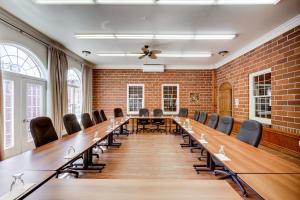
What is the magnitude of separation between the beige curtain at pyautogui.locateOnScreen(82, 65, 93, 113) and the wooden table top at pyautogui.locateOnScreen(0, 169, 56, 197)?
6192 millimetres

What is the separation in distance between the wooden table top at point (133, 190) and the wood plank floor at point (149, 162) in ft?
5.23

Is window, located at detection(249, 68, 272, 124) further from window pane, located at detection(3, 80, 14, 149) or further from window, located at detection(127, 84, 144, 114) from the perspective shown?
window pane, located at detection(3, 80, 14, 149)

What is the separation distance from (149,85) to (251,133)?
6.26 metres

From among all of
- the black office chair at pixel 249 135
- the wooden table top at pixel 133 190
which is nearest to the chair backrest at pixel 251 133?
the black office chair at pixel 249 135

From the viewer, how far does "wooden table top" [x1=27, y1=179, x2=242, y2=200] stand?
1194mm

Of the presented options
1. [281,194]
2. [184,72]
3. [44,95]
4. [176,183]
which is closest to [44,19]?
[44,95]

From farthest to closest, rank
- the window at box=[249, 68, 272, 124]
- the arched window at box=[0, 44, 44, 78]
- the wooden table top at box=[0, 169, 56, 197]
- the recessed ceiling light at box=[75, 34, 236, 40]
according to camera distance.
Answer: the window at box=[249, 68, 272, 124]
the recessed ceiling light at box=[75, 34, 236, 40]
the arched window at box=[0, 44, 44, 78]
the wooden table top at box=[0, 169, 56, 197]

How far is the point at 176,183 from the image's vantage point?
139 cm

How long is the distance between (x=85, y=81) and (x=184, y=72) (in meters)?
4.37

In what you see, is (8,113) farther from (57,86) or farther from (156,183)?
(156,183)

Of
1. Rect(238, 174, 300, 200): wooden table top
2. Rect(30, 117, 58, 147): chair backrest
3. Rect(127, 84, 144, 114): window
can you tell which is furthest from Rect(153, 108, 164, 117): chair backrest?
Rect(238, 174, 300, 200): wooden table top

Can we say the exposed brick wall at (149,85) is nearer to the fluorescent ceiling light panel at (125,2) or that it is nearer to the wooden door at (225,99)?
the wooden door at (225,99)

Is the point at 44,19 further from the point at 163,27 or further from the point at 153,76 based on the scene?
the point at 153,76

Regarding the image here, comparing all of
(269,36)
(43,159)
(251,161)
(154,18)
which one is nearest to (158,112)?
(269,36)
